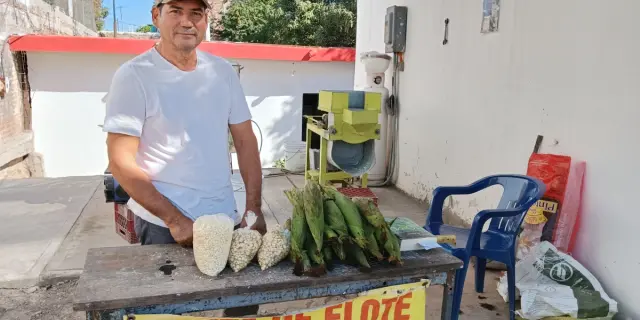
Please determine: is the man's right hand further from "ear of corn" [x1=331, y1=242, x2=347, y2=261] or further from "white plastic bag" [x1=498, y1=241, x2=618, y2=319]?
"white plastic bag" [x1=498, y1=241, x2=618, y2=319]

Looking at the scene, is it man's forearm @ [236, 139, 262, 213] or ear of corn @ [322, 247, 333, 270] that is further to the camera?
man's forearm @ [236, 139, 262, 213]

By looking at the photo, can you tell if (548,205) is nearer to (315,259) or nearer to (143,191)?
(315,259)

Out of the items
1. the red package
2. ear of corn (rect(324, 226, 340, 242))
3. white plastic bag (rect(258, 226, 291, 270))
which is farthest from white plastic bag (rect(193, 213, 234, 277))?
the red package

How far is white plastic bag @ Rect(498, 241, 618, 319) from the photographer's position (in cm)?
262

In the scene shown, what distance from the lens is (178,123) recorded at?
1824 mm

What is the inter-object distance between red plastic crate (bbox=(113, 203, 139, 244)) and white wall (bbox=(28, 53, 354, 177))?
4808mm

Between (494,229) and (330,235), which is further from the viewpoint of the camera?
(494,229)

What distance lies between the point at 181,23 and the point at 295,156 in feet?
18.5

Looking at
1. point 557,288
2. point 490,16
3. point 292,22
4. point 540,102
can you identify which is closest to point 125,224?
point 557,288

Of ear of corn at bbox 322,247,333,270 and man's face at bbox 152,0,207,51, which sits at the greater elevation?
man's face at bbox 152,0,207,51

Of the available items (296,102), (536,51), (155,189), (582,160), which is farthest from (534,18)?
(296,102)

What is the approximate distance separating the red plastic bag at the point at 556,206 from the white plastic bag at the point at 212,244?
2.35 metres

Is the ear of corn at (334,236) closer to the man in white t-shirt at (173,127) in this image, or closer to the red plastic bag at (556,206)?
the man in white t-shirt at (173,127)

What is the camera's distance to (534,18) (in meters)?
3.52
